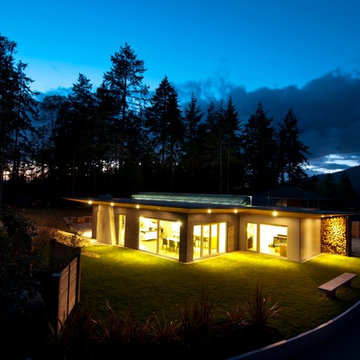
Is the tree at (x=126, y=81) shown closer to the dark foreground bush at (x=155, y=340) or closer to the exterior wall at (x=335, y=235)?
the exterior wall at (x=335, y=235)

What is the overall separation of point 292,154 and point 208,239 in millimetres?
37358

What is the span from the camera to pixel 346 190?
45.2 meters

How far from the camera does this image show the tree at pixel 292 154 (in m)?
45.2

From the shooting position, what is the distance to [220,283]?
9.01 meters

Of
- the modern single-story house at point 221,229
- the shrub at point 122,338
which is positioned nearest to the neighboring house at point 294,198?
the modern single-story house at point 221,229

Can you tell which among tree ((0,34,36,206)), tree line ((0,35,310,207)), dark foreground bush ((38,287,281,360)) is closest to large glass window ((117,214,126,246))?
dark foreground bush ((38,287,281,360))

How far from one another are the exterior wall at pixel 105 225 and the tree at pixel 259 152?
30679 millimetres

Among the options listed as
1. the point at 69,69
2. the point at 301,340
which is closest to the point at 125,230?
the point at 301,340

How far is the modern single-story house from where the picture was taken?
39.8ft

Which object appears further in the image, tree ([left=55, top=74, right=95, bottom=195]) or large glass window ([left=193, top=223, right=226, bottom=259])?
tree ([left=55, top=74, right=95, bottom=195])

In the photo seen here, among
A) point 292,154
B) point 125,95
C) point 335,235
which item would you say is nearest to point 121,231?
point 335,235

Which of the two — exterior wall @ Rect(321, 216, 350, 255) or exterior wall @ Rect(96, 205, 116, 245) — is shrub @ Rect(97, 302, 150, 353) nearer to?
exterior wall @ Rect(96, 205, 116, 245)

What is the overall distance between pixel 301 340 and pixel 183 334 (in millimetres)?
2206

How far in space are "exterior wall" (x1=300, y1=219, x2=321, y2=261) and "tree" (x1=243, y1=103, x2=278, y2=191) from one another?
29734 millimetres
